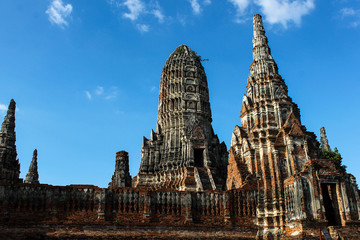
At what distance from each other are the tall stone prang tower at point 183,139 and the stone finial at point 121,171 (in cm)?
265

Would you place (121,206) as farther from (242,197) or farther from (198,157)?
(198,157)

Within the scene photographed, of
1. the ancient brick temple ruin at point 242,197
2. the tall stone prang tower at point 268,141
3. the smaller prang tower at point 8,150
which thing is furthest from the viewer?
the smaller prang tower at point 8,150

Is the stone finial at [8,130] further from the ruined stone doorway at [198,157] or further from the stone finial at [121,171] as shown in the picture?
the ruined stone doorway at [198,157]

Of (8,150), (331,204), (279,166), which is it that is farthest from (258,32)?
(8,150)

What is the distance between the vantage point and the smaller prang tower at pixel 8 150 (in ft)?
102

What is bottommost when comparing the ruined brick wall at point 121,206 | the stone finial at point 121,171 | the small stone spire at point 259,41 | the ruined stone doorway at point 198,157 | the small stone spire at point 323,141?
the ruined brick wall at point 121,206

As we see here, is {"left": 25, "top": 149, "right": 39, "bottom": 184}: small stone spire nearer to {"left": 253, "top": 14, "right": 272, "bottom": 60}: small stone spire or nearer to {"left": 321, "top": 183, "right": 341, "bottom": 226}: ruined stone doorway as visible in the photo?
{"left": 253, "top": 14, "right": 272, "bottom": 60}: small stone spire

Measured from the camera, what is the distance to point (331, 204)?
25500mm

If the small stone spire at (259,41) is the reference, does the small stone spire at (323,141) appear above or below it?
below

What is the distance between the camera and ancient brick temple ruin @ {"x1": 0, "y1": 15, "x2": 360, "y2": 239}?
2222cm

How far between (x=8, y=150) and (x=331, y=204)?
93.4 ft

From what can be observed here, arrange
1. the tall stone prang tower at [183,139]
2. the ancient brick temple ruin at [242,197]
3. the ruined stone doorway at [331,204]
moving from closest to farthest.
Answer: the ancient brick temple ruin at [242,197] < the ruined stone doorway at [331,204] < the tall stone prang tower at [183,139]

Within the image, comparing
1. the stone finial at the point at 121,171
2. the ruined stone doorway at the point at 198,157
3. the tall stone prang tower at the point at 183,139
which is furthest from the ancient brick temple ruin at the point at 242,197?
the stone finial at the point at 121,171

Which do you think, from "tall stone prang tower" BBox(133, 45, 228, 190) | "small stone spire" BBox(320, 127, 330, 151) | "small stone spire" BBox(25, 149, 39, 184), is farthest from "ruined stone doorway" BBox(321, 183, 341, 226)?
"small stone spire" BBox(25, 149, 39, 184)
